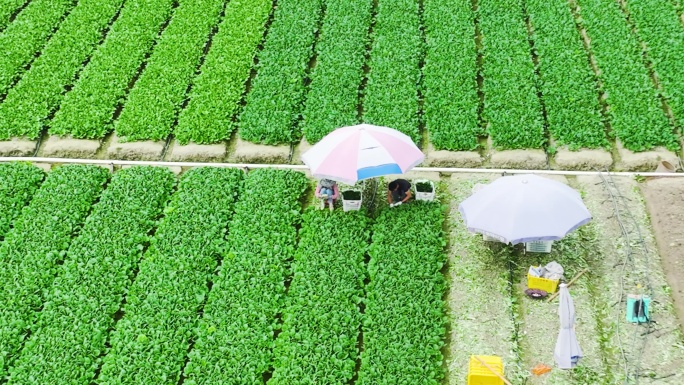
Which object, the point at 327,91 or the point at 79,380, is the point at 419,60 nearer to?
the point at 327,91

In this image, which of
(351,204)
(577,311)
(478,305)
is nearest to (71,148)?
(351,204)

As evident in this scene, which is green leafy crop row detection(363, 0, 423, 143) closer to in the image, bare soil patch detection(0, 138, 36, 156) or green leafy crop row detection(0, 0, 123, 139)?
green leafy crop row detection(0, 0, 123, 139)

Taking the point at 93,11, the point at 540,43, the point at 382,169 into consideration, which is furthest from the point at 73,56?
the point at 540,43

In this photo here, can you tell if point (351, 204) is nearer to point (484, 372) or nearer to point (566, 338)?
point (484, 372)

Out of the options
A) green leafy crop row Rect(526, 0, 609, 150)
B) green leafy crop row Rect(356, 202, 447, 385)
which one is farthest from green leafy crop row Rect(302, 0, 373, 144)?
green leafy crop row Rect(526, 0, 609, 150)

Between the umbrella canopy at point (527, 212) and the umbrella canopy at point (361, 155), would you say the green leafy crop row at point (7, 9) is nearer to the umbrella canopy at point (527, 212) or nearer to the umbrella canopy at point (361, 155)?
the umbrella canopy at point (361, 155)
